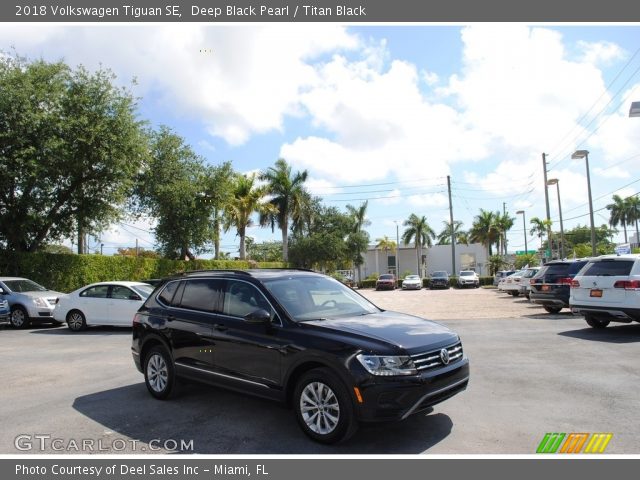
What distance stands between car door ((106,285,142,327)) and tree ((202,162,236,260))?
1538 cm

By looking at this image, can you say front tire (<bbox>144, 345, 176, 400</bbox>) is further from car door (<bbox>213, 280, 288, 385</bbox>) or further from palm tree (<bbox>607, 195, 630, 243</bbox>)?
palm tree (<bbox>607, 195, 630, 243</bbox>)

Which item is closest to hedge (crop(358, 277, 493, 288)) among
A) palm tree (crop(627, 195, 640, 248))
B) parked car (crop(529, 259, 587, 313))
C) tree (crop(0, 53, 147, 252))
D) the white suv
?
parked car (crop(529, 259, 587, 313))

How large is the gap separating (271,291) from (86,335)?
10.1 metres

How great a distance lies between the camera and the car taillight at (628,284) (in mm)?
11000

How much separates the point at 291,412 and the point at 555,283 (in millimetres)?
13371

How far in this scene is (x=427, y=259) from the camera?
7844 cm

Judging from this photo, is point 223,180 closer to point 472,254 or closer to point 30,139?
point 30,139

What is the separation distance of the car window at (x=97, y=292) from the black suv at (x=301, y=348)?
27.1 ft

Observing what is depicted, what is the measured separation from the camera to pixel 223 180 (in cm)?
3005

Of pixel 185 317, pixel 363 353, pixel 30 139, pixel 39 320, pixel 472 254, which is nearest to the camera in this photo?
pixel 363 353

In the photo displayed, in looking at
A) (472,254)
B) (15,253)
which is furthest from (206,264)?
(472,254)

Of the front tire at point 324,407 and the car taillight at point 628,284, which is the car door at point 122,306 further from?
the car taillight at point 628,284

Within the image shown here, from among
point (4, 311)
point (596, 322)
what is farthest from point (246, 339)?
point (4, 311)

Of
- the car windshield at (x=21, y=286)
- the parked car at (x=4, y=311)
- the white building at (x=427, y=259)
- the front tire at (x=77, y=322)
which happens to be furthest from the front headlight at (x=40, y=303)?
the white building at (x=427, y=259)
